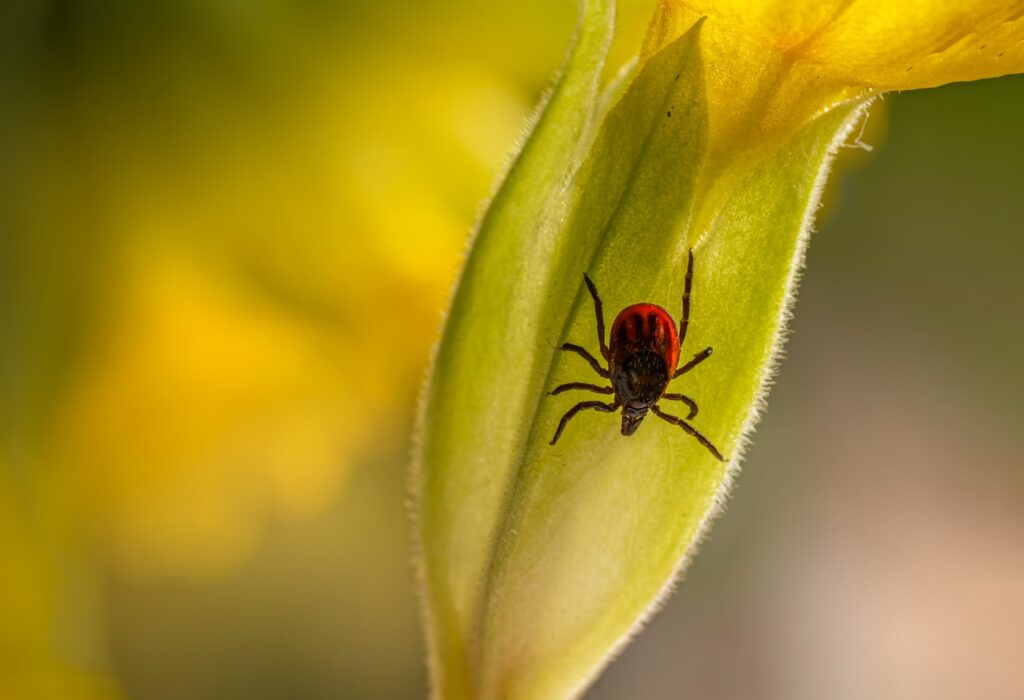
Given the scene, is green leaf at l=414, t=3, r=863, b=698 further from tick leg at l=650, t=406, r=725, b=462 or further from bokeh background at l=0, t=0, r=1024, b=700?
bokeh background at l=0, t=0, r=1024, b=700

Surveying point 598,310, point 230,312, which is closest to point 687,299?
point 598,310


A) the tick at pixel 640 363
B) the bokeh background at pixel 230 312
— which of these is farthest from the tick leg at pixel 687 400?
the bokeh background at pixel 230 312

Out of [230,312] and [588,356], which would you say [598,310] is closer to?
[588,356]

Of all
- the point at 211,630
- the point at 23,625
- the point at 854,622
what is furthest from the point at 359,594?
the point at 854,622

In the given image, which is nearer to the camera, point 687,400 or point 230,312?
point 687,400

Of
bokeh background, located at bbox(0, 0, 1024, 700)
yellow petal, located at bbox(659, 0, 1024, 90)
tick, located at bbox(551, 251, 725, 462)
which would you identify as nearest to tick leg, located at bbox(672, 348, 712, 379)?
tick, located at bbox(551, 251, 725, 462)

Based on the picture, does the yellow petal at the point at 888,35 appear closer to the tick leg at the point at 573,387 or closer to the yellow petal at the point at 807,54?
the yellow petal at the point at 807,54
